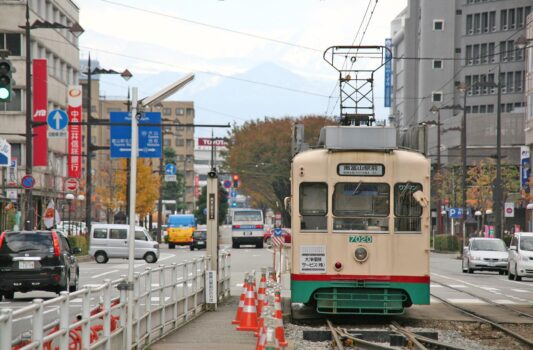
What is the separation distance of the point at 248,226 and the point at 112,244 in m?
28.2

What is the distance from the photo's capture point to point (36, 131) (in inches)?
2778

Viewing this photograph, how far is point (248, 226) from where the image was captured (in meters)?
83.5

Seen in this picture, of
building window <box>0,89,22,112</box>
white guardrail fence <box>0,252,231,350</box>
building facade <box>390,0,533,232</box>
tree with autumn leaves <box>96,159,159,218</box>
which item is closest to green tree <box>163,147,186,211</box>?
building facade <box>390,0,533,232</box>

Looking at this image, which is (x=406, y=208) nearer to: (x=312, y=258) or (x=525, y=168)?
(x=312, y=258)

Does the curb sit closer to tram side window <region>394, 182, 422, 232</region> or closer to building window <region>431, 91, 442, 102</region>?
tram side window <region>394, 182, 422, 232</region>

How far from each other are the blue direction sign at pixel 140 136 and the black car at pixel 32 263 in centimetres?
1586

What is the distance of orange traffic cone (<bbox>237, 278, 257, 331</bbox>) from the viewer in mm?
19844

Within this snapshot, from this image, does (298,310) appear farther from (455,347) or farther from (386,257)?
(455,347)

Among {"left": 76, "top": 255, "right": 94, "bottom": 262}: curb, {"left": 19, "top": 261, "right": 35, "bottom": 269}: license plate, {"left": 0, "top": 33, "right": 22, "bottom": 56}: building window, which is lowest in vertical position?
{"left": 76, "top": 255, "right": 94, "bottom": 262}: curb

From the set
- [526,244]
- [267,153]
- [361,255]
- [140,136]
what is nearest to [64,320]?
[361,255]

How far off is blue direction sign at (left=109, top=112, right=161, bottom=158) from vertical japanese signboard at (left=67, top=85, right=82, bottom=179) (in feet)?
56.7

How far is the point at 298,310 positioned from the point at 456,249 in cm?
5582

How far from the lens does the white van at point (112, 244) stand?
55.8m

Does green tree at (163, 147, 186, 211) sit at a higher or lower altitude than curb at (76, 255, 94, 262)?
higher
